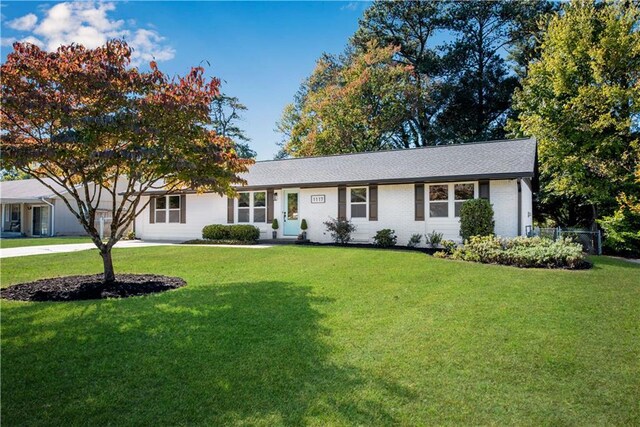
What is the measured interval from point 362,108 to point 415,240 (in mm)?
15624

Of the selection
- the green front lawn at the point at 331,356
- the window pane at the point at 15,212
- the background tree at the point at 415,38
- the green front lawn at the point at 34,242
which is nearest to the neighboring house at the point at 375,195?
the green front lawn at the point at 34,242

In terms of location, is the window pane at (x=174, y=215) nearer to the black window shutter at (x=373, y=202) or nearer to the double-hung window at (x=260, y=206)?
the double-hung window at (x=260, y=206)

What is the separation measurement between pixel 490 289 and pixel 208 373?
540cm

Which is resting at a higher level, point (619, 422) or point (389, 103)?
point (389, 103)

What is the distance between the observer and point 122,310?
575cm

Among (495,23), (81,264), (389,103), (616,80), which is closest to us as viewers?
(81,264)

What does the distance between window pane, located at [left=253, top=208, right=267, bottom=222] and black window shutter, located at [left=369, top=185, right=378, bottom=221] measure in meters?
5.16

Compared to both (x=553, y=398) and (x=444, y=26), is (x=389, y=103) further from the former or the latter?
(x=553, y=398)

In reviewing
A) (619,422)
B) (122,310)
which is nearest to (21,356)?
(122,310)

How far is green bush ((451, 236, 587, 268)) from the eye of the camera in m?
9.88

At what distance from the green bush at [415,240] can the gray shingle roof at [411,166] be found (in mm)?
2128

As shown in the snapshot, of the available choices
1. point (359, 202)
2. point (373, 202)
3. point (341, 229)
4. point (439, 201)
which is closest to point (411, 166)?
point (439, 201)

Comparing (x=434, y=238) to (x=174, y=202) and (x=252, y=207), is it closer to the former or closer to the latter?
(x=252, y=207)

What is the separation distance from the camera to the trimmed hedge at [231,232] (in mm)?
17312
